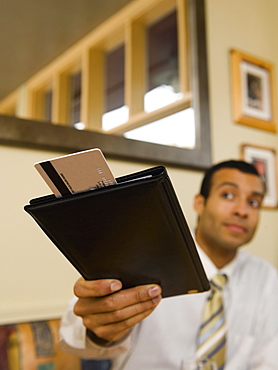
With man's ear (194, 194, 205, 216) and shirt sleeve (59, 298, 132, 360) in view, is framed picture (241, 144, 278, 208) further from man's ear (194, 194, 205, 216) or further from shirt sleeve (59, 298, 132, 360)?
shirt sleeve (59, 298, 132, 360)

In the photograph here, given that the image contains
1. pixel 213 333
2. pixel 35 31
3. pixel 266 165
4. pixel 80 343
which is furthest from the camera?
pixel 266 165

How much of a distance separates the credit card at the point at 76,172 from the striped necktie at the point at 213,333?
30.7 inches

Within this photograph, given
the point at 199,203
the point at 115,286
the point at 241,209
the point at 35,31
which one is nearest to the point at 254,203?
the point at 241,209

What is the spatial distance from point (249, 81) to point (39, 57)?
41.8 inches

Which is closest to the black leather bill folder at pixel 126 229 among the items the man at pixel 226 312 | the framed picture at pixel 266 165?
the man at pixel 226 312

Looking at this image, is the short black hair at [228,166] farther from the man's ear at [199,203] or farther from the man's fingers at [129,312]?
the man's fingers at [129,312]

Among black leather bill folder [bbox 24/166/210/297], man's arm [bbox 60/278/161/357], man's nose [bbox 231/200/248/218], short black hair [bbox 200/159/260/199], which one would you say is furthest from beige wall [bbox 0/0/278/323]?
black leather bill folder [bbox 24/166/210/297]

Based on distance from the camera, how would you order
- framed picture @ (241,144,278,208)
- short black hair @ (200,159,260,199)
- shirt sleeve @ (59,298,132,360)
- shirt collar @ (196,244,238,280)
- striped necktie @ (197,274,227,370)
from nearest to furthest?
1. shirt sleeve @ (59,298,132,360)
2. striped necktie @ (197,274,227,370)
3. shirt collar @ (196,244,238,280)
4. short black hair @ (200,159,260,199)
5. framed picture @ (241,144,278,208)

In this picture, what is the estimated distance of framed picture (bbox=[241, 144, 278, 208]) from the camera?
1890 millimetres

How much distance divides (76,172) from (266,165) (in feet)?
4.99

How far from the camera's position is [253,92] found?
1.97 m

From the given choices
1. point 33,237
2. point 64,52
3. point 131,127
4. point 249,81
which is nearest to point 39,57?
point 64,52

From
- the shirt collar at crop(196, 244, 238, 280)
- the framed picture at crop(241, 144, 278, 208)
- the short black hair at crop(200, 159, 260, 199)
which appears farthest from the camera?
the framed picture at crop(241, 144, 278, 208)

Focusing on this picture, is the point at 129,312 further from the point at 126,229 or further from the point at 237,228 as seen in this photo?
the point at 237,228
